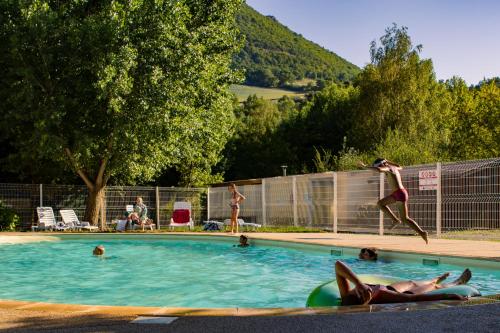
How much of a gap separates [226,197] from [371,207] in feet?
29.1

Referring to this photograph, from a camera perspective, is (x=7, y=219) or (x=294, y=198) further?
(x=7, y=219)

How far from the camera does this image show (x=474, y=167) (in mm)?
12805

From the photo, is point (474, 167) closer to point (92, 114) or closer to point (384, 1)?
point (384, 1)

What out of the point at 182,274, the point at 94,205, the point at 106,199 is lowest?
the point at 182,274

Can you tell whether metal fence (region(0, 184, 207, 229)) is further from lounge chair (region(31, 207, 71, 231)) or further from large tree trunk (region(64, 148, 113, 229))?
lounge chair (region(31, 207, 71, 231))

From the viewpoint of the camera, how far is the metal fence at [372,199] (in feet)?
41.6

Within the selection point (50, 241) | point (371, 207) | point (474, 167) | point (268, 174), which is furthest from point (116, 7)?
point (268, 174)

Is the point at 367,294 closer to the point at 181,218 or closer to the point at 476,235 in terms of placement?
the point at 476,235

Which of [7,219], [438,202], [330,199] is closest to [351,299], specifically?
[438,202]

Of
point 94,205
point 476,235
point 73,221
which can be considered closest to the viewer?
point 476,235

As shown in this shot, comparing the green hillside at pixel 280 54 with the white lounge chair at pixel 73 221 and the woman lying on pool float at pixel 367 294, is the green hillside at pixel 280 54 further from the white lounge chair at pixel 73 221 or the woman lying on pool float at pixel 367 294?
the woman lying on pool float at pixel 367 294

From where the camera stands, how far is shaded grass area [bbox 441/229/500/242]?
12711 mm

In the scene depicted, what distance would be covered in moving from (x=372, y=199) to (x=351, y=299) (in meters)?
11.3

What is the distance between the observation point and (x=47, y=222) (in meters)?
20.0
